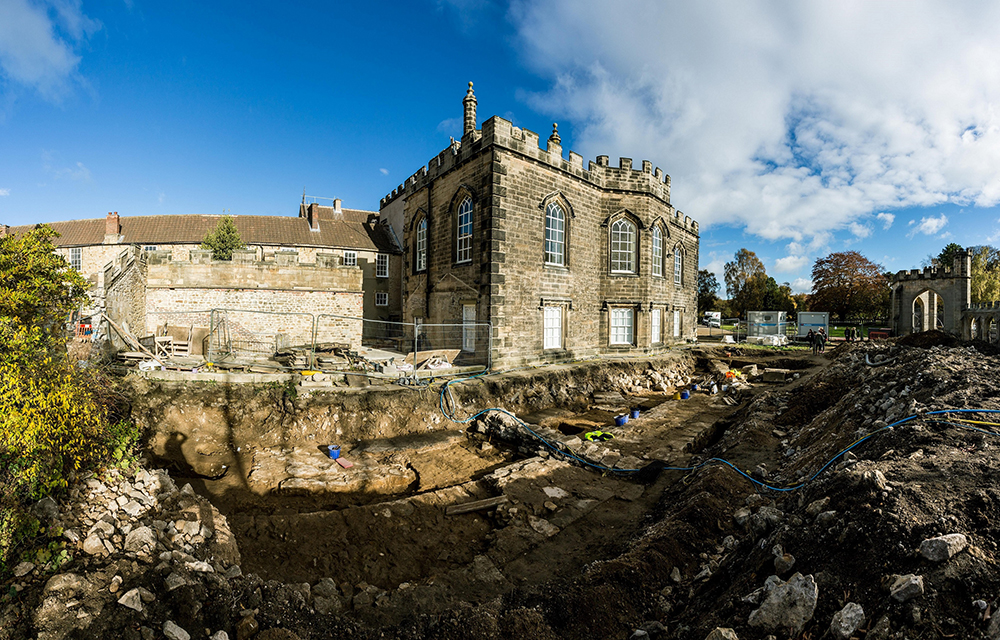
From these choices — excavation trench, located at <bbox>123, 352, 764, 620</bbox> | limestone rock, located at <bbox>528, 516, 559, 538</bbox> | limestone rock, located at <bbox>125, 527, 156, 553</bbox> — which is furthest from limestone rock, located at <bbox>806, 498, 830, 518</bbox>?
limestone rock, located at <bbox>125, 527, 156, 553</bbox>

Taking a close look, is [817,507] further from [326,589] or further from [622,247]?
[622,247]

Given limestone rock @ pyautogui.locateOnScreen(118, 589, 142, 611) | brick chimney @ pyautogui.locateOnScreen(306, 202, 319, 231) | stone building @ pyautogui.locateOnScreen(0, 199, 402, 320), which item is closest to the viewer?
limestone rock @ pyautogui.locateOnScreen(118, 589, 142, 611)

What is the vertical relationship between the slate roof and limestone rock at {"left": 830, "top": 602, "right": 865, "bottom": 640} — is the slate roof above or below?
above

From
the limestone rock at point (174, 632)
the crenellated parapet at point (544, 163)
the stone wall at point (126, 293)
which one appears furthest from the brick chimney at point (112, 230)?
the limestone rock at point (174, 632)

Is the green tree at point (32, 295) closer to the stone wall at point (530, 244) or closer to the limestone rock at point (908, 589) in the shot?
the limestone rock at point (908, 589)

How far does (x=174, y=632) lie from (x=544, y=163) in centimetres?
1614

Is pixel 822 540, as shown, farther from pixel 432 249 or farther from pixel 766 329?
pixel 766 329

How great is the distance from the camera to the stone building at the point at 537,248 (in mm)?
14914

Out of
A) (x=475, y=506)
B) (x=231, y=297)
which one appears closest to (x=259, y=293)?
(x=231, y=297)

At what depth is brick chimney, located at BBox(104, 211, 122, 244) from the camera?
30.6 metres

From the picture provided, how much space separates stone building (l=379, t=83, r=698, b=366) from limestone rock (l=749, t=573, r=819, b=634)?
39.0 ft

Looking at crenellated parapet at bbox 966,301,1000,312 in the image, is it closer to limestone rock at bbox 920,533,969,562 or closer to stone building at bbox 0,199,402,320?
limestone rock at bbox 920,533,969,562

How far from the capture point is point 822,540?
11.7ft

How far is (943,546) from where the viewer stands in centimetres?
285
